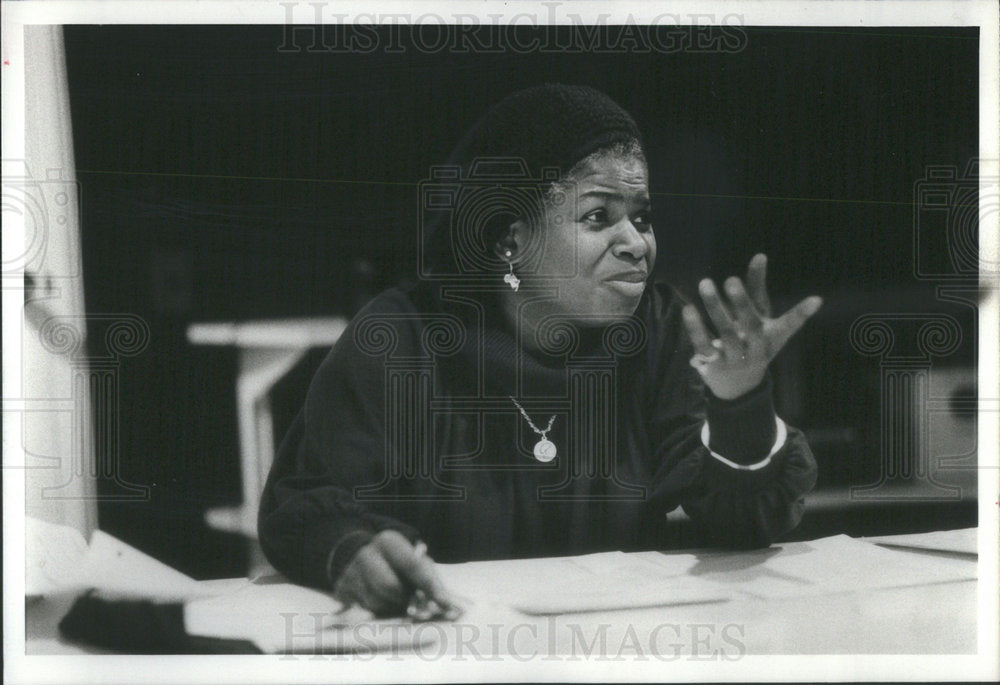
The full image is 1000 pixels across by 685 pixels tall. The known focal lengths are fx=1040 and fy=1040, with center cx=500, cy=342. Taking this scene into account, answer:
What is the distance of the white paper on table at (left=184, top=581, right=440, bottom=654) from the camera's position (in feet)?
10.5

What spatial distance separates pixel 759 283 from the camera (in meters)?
3.26

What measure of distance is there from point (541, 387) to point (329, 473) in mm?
705

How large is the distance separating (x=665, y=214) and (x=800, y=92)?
0.57 meters

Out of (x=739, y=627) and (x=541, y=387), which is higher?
(x=541, y=387)

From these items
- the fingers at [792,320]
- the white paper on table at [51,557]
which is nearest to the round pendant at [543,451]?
the fingers at [792,320]

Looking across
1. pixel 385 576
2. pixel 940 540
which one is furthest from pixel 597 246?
pixel 940 540

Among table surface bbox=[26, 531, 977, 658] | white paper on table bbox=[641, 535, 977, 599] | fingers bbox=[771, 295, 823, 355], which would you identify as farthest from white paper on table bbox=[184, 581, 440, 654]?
fingers bbox=[771, 295, 823, 355]

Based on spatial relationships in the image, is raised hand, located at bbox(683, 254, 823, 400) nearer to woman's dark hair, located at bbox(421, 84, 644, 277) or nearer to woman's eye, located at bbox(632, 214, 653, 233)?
woman's eye, located at bbox(632, 214, 653, 233)

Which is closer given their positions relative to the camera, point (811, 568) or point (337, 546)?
point (337, 546)

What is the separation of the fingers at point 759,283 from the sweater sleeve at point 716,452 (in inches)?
9.0

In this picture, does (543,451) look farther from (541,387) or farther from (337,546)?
(337,546)

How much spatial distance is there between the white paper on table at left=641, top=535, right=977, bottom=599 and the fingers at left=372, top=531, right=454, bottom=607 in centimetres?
65

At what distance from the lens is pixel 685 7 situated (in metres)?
3.25

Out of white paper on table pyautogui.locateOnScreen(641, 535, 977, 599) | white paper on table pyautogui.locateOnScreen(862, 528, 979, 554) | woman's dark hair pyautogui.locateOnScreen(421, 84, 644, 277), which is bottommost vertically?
white paper on table pyautogui.locateOnScreen(641, 535, 977, 599)
